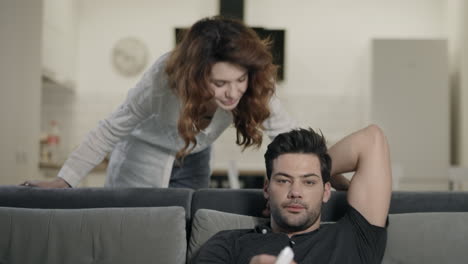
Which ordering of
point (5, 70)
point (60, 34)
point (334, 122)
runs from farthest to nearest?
point (334, 122)
point (60, 34)
point (5, 70)

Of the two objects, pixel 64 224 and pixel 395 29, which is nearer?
pixel 64 224

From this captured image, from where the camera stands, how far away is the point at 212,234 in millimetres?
1973

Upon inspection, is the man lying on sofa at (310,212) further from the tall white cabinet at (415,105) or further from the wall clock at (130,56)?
the wall clock at (130,56)

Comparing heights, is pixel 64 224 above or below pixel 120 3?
below

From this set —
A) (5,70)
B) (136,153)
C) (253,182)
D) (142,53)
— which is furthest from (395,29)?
(136,153)

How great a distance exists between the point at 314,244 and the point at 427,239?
1.34 ft

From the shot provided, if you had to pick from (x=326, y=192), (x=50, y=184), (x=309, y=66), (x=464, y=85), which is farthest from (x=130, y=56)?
(x=326, y=192)

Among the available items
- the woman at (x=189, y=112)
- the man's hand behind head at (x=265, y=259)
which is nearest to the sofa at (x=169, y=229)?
the woman at (x=189, y=112)

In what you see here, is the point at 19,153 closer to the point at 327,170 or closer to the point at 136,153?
the point at 136,153

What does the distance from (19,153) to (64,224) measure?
290cm

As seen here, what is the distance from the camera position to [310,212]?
1.82m

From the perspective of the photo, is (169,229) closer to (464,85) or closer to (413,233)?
(413,233)

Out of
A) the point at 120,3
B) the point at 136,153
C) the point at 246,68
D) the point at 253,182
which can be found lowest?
the point at 253,182

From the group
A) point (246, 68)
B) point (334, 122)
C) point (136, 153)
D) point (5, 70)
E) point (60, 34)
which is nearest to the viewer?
point (246, 68)
